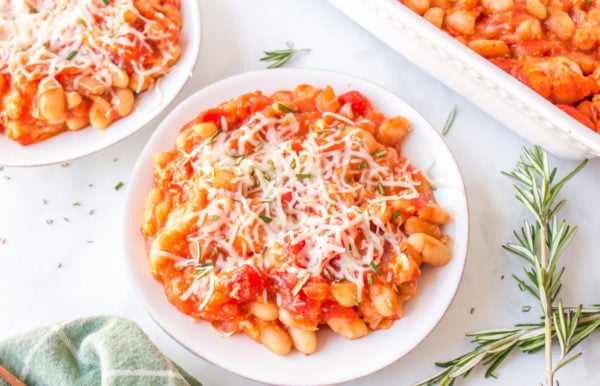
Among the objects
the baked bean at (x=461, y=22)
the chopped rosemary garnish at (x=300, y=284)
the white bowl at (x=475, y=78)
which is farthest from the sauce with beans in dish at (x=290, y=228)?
the baked bean at (x=461, y=22)

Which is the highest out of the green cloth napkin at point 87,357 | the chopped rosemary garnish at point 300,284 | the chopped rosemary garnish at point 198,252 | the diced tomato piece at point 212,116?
the diced tomato piece at point 212,116

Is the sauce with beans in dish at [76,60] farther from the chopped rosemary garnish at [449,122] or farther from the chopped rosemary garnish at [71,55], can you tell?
the chopped rosemary garnish at [449,122]

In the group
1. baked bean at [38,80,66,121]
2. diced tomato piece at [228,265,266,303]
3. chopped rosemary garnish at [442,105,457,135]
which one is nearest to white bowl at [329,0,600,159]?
chopped rosemary garnish at [442,105,457,135]

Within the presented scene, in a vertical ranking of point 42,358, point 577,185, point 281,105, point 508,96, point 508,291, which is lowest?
point 42,358

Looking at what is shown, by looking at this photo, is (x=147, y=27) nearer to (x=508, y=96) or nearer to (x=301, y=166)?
(x=301, y=166)

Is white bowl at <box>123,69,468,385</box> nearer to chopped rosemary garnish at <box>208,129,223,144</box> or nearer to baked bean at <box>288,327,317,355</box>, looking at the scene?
baked bean at <box>288,327,317,355</box>

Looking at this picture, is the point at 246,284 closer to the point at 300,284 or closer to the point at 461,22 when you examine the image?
the point at 300,284

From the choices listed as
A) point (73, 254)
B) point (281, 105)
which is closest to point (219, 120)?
point (281, 105)

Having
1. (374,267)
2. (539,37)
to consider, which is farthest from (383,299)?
(539,37)

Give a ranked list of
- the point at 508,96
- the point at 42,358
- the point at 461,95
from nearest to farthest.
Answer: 1. the point at 42,358
2. the point at 508,96
3. the point at 461,95
